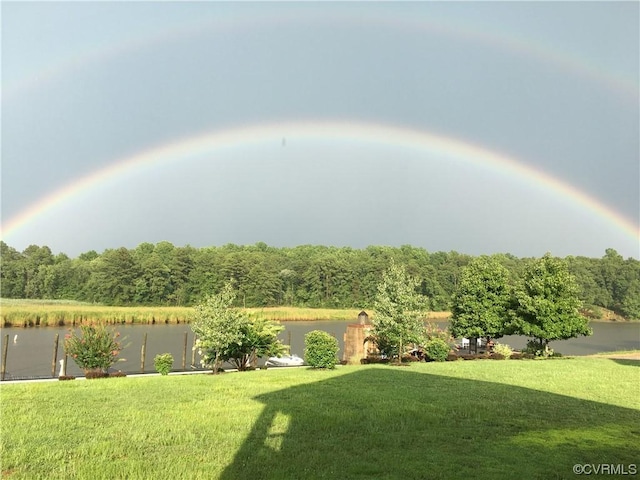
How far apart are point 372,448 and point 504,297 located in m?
31.6

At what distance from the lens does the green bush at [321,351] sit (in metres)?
19.0

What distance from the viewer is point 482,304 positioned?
35562 mm

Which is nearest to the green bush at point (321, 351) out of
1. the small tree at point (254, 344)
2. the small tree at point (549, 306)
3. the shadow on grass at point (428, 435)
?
the small tree at point (254, 344)

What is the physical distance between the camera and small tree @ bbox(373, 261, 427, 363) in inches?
890

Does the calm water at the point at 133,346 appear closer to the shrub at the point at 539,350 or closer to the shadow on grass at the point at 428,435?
the shrub at the point at 539,350

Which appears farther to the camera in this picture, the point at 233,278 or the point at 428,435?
the point at 233,278

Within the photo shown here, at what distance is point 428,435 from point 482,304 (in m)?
29.8

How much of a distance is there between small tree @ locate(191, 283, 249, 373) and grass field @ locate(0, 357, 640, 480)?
590 centimetres

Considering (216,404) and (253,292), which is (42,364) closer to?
(216,404)

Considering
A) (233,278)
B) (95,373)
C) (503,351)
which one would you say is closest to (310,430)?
(95,373)

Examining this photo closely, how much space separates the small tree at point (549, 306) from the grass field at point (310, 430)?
51.0 feet

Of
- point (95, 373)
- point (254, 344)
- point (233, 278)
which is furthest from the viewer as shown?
point (233, 278)

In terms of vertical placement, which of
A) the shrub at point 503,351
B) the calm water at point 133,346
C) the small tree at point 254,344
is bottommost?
the calm water at point 133,346

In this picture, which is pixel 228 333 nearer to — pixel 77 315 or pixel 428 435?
pixel 428 435
